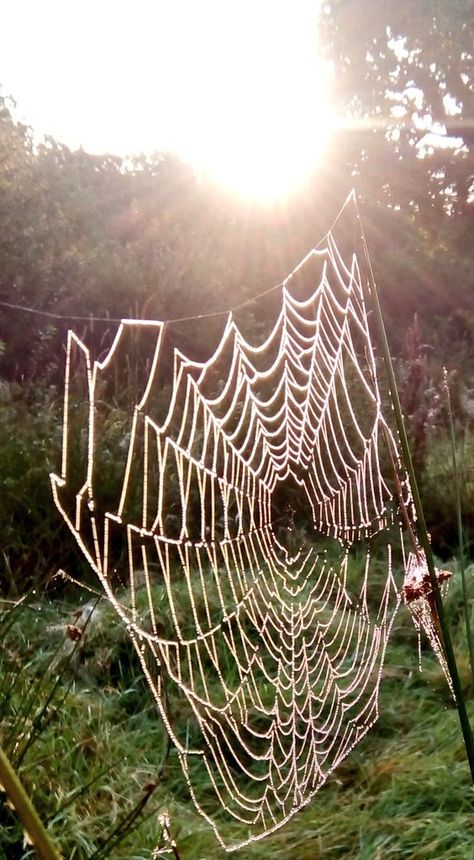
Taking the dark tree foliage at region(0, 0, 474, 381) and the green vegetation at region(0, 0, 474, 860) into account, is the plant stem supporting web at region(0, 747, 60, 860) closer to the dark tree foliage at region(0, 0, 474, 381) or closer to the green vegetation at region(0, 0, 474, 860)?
the green vegetation at region(0, 0, 474, 860)

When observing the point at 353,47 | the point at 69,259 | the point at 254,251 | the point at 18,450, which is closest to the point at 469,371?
the point at 254,251

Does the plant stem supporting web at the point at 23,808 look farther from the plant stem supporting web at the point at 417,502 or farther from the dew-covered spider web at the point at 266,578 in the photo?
the dew-covered spider web at the point at 266,578

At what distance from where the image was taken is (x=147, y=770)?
1689 millimetres

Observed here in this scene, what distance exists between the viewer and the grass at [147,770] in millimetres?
1464

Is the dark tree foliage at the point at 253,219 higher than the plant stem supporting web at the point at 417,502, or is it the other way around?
the dark tree foliage at the point at 253,219

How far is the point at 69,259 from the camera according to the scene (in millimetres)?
6707

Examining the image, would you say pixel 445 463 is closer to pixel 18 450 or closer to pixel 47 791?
pixel 18 450

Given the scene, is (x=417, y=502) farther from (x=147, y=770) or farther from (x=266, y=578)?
(x=266, y=578)

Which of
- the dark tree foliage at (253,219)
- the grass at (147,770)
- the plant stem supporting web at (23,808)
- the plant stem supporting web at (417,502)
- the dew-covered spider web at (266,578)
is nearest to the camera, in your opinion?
the plant stem supporting web at (23,808)

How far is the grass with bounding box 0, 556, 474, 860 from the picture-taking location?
1.46 m

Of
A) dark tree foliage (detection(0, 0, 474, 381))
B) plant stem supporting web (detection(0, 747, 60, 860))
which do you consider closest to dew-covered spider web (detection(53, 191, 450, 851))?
dark tree foliage (detection(0, 0, 474, 381))

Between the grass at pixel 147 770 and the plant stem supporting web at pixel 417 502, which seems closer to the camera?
the plant stem supporting web at pixel 417 502

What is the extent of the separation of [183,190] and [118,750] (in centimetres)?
849

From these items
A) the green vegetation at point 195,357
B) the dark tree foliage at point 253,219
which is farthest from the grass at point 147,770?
the dark tree foliage at point 253,219
